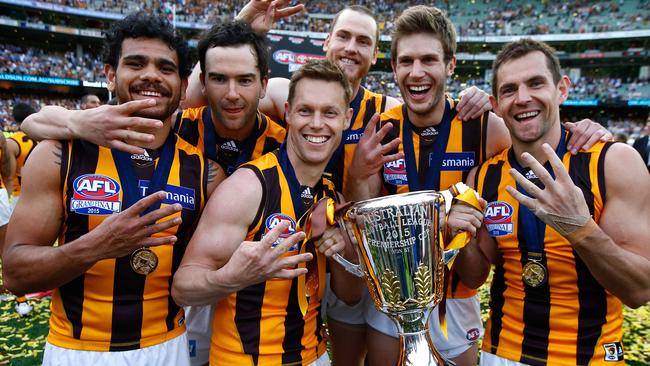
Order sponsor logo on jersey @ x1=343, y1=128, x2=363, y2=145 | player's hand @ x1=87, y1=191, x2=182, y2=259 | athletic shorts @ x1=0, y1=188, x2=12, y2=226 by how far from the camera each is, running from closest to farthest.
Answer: player's hand @ x1=87, y1=191, x2=182, y2=259, sponsor logo on jersey @ x1=343, y1=128, x2=363, y2=145, athletic shorts @ x1=0, y1=188, x2=12, y2=226

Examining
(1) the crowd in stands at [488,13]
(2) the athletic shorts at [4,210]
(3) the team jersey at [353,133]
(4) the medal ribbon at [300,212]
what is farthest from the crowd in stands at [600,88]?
(4) the medal ribbon at [300,212]

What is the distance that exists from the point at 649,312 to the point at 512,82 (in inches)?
196

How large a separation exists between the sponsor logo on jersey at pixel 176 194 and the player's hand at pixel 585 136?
200 cm

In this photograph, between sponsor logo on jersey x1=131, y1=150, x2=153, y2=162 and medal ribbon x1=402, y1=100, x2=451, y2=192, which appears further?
medal ribbon x1=402, y1=100, x2=451, y2=192

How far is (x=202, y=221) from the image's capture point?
2.21 metres

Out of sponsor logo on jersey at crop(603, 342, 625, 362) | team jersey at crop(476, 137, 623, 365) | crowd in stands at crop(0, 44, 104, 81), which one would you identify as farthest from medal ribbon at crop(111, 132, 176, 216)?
crowd in stands at crop(0, 44, 104, 81)

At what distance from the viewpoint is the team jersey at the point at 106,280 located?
86.4 inches

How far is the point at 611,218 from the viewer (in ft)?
7.22

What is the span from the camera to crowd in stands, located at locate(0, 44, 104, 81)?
31.8 meters

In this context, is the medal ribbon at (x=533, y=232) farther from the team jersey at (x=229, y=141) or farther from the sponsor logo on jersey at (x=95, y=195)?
the sponsor logo on jersey at (x=95, y=195)

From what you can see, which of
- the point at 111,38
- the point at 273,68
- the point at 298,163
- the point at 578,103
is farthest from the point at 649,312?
the point at 578,103

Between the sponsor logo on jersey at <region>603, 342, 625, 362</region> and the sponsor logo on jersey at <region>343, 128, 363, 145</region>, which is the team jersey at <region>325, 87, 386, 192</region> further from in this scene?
the sponsor logo on jersey at <region>603, 342, 625, 362</region>

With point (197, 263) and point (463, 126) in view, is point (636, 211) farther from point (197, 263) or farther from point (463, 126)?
point (197, 263)

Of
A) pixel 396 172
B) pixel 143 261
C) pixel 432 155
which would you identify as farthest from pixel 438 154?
pixel 143 261
